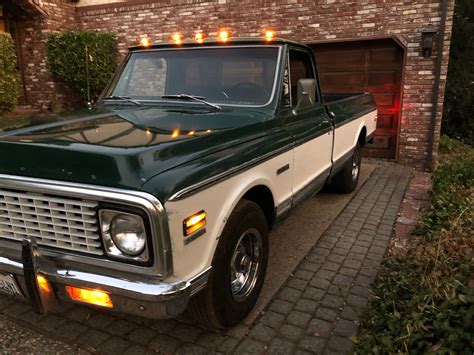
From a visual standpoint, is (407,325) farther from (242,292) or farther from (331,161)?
(331,161)

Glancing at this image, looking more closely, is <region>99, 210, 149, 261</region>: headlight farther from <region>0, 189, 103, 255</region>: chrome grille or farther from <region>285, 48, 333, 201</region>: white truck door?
<region>285, 48, 333, 201</region>: white truck door

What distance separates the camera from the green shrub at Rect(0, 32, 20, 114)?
28.3 feet

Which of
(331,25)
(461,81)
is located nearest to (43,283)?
(331,25)

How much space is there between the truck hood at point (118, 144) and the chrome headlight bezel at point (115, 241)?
142 millimetres

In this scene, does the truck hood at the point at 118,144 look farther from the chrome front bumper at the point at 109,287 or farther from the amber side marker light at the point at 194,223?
the chrome front bumper at the point at 109,287

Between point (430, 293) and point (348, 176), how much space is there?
132 inches

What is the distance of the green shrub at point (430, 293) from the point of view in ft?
7.20

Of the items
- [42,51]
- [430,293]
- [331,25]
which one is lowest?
[430,293]

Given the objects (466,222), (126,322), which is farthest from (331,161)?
(126,322)

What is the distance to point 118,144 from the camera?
2150 mm

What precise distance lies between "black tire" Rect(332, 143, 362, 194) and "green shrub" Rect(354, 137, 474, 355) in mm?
1281

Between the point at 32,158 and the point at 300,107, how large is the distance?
236cm

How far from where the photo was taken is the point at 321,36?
7.80 meters

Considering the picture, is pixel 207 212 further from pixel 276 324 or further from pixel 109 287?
pixel 276 324
